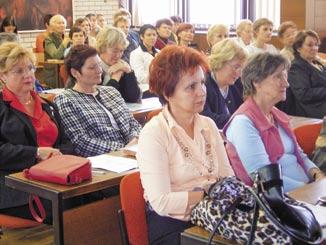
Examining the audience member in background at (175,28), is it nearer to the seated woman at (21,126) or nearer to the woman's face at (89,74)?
the woman's face at (89,74)

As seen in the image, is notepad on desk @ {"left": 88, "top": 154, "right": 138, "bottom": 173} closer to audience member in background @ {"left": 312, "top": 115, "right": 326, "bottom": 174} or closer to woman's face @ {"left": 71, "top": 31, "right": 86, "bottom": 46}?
audience member in background @ {"left": 312, "top": 115, "right": 326, "bottom": 174}

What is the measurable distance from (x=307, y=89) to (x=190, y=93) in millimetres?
3118

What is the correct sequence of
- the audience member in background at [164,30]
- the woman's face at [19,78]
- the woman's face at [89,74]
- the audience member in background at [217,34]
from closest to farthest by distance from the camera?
the woman's face at [19,78]
the woman's face at [89,74]
the audience member in background at [217,34]
the audience member in background at [164,30]

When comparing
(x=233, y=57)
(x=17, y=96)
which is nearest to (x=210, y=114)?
(x=233, y=57)

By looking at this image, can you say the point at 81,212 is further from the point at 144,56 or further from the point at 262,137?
the point at 144,56

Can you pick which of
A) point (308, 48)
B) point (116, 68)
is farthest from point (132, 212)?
point (308, 48)

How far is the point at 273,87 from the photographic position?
294 cm

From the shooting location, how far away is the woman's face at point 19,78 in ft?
10.8

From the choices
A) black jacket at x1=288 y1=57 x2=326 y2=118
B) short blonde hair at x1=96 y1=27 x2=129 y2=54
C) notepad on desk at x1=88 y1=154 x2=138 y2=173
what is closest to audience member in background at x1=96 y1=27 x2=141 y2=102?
short blonde hair at x1=96 y1=27 x2=129 y2=54

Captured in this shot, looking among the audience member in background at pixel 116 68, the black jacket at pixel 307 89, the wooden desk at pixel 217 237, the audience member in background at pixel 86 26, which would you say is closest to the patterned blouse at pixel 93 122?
the audience member in background at pixel 116 68

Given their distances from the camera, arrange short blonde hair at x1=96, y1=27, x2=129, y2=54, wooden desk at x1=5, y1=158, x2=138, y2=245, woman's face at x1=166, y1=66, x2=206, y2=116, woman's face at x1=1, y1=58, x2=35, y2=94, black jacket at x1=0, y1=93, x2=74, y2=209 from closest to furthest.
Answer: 1. woman's face at x1=166, y1=66, x2=206, y2=116
2. wooden desk at x1=5, y1=158, x2=138, y2=245
3. black jacket at x1=0, y1=93, x2=74, y2=209
4. woman's face at x1=1, y1=58, x2=35, y2=94
5. short blonde hair at x1=96, y1=27, x2=129, y2=54

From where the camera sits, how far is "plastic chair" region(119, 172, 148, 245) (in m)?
2.27

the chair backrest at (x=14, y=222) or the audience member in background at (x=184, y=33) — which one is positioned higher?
the audience member in background at (x=184, y=33)

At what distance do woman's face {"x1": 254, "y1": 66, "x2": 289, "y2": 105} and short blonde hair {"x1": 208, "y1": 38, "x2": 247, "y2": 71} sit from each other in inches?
40.8
